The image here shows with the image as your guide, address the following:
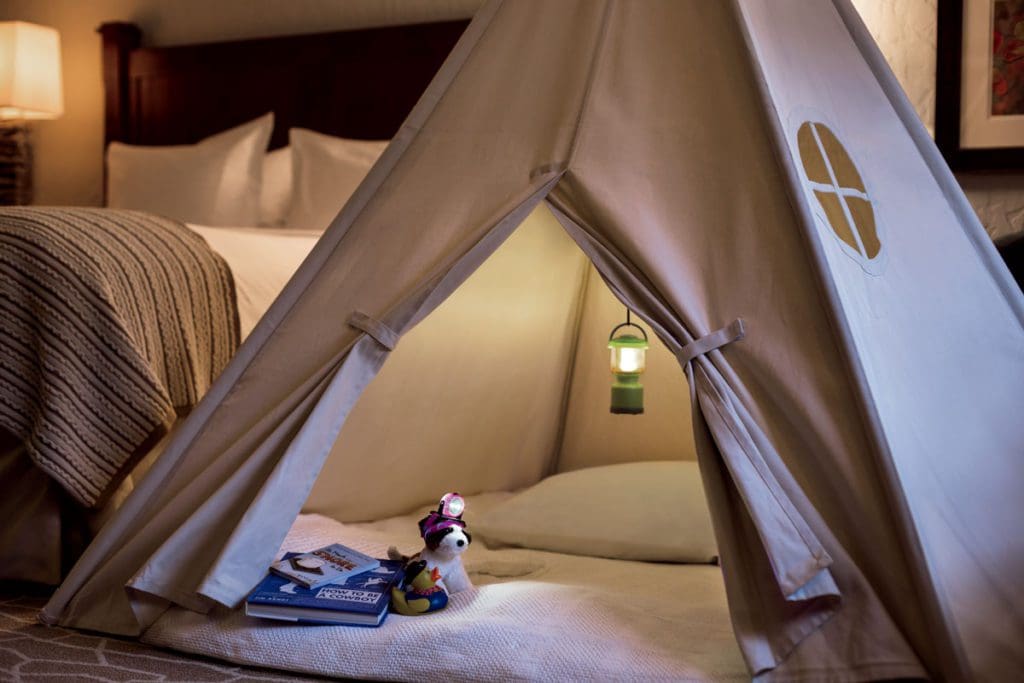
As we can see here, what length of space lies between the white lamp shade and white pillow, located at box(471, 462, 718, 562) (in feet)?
9.49

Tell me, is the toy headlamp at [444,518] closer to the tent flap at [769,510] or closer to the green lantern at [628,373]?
the tent flap at [769,510]

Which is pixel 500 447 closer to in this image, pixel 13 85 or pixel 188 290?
pixel 188 290

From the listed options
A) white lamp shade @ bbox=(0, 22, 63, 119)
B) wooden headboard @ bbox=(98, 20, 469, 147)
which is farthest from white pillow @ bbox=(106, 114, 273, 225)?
white lamp shade @ bbox=(0, 22, 63, 119)

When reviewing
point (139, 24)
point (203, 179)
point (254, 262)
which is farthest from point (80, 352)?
point (139, 24)

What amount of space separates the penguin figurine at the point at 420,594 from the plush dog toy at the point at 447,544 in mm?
12

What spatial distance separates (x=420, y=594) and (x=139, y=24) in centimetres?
334

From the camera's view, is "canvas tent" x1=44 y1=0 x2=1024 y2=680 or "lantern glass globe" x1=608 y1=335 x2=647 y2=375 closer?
"canvas tent" x1=44 y1=0 x2=1024 y2=680

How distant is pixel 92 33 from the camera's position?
14.5 feet

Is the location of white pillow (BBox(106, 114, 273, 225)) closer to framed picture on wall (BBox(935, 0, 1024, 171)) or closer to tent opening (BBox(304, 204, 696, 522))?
tent opening (BBox(304, 204, 696, 522))

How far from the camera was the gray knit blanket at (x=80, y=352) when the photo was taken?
81.4 inches

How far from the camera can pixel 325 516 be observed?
92.6 inches

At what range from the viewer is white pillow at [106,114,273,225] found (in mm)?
3666

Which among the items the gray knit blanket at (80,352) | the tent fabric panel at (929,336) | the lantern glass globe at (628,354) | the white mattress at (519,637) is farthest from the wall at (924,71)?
the gray knit blanket at (80,352)

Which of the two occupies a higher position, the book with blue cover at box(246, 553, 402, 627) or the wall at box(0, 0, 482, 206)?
the wall at box(0, 0, 482, 206)
